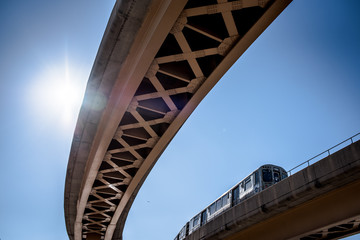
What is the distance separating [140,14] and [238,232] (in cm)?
1202

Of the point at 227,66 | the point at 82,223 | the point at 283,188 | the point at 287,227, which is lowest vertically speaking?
the point at 287,227

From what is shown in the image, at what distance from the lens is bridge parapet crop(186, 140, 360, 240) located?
30.9 feet

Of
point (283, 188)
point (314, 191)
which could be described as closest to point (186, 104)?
point (283, 188)

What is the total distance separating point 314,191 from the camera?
10031 mm

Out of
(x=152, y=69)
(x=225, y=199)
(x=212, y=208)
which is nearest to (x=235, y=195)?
(x=225, y=199)

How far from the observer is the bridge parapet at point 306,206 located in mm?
9406

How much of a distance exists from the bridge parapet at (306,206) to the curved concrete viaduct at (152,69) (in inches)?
204

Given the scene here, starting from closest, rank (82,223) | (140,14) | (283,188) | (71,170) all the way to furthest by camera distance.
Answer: (140,14), (283,188), (71,170), (82,223)

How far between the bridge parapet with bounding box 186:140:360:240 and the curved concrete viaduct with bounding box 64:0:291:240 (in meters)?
5.17

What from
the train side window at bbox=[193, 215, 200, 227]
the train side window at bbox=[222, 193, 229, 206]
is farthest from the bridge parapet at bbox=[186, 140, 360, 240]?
the train side window at bbox=[193, 215, 200, 227]

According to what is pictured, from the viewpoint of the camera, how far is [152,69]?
10438mm

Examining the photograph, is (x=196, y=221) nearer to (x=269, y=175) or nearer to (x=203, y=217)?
(x=203, y=217)

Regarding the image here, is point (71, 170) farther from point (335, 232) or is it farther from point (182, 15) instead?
point (335, 232)

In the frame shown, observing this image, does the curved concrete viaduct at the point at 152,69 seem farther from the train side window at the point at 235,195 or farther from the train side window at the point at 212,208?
the train side window at the point at 212,208
